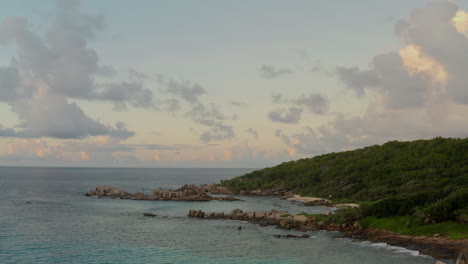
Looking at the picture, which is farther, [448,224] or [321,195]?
[321,195]

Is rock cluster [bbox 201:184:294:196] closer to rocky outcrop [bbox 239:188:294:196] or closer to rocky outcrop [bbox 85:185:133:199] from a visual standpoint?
rocky outcrop [bbox 239:188:294:196]

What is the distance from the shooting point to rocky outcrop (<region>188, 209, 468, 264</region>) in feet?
196

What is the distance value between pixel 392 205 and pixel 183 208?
207 ft

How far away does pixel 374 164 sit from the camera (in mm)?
148375

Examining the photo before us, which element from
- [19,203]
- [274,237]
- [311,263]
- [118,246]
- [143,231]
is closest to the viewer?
[311,263]

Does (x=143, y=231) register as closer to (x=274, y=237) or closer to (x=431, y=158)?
(x=274, y=237)

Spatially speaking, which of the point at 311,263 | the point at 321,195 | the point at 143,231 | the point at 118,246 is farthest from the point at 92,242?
the point at 321,195

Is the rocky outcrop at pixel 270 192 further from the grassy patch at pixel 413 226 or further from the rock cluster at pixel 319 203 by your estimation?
the grassy patch at pixel 413 226

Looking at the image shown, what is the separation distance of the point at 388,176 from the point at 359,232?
212 ft

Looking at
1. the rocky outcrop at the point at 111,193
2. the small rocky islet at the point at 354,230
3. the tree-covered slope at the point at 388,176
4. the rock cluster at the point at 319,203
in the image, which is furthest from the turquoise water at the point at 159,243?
the rocky outcrop at the point at 111,193

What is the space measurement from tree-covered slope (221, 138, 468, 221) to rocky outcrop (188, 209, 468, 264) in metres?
6.87

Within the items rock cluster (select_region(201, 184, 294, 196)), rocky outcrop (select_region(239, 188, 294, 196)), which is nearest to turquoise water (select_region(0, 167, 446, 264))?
rocky outcrop (select_region(239, 188, 294, 196))

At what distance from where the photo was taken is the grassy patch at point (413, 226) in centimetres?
6443

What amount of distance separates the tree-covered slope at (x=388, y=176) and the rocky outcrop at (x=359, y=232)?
22.6ft
